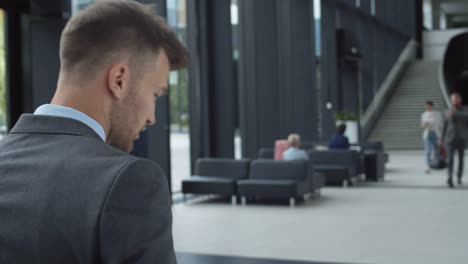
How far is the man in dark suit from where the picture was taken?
854 mm

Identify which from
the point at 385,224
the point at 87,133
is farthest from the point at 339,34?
the point at 87,133

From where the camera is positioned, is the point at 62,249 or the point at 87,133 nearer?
the point at 62,249

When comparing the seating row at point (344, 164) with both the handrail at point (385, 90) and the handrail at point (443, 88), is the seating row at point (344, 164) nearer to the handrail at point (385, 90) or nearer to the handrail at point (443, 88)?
the handrail at point (385, 90)

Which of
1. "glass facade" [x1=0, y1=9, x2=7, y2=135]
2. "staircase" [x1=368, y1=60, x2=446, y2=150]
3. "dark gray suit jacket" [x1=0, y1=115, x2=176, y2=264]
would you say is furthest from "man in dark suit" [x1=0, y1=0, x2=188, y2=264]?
"staircase" [x1=368, y1=60, x2=446, y2=150]

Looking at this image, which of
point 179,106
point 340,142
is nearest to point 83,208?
point 179,106

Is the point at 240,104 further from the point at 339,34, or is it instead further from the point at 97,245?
the point at 97,245

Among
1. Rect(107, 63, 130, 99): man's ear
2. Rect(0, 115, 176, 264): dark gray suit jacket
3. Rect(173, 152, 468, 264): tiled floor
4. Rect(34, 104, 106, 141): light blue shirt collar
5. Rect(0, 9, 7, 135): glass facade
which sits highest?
Rect(0, 9, 7, 135): glass facade

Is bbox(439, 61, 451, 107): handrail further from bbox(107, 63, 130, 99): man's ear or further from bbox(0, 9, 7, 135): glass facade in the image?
bbox(107, 63, 130, 99): man's ear

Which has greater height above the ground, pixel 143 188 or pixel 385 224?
pixel 143 188

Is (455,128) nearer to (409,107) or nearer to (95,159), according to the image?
(95,159)

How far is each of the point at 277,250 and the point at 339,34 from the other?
16562 millimetres

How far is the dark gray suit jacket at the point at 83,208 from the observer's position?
0.85 metres

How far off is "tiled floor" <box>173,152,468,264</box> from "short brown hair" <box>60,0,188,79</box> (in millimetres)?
5573

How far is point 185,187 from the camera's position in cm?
1158
